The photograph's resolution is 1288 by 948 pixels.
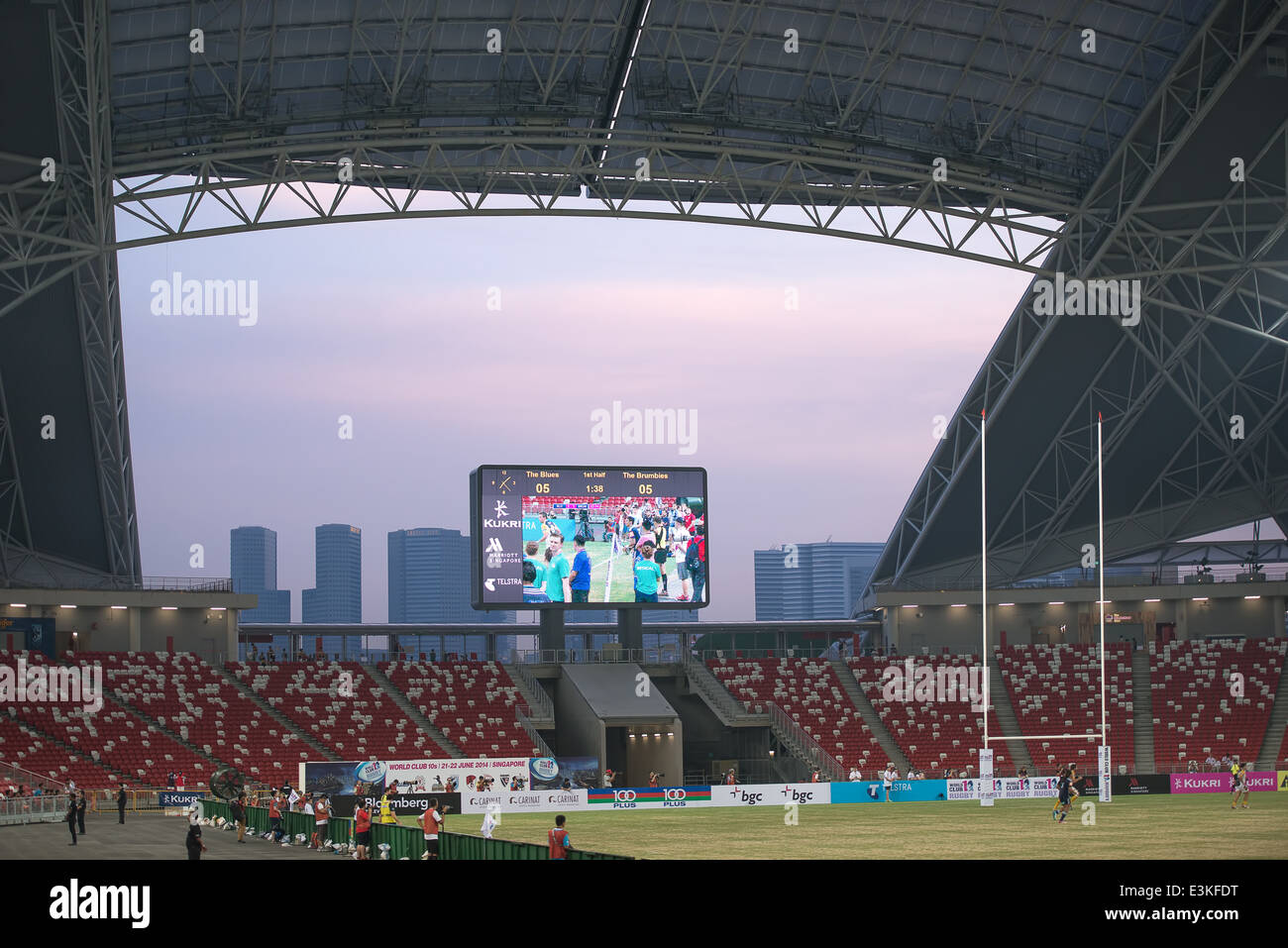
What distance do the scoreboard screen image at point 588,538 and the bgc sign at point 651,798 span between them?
1010 cm

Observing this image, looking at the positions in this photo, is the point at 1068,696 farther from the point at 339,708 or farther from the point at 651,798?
the point at 339,708

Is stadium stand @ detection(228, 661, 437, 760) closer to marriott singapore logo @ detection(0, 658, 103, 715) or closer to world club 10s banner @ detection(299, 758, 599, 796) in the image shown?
world club 10s banner @ detection(299, 758, 599, 796)

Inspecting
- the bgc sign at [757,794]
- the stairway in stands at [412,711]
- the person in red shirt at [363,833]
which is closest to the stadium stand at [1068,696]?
the bgc sign at [757,794]

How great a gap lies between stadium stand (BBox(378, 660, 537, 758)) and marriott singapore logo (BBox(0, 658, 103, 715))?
12926 millimetres

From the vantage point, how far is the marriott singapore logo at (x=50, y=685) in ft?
180

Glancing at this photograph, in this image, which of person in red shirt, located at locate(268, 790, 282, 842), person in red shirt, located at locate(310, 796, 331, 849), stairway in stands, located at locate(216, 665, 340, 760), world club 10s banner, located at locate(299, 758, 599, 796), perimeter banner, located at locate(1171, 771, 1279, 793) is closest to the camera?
person in red shirt, located at locate(310, 796, 331, 849)

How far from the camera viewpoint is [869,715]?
66062 mm

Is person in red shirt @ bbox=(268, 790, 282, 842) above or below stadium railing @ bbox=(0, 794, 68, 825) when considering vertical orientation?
above

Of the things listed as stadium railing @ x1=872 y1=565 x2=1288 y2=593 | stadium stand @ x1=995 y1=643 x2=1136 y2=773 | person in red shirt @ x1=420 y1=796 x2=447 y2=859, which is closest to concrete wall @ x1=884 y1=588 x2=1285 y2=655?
stadium railing @ x1=872 y1=565 x2=1288 y2=593

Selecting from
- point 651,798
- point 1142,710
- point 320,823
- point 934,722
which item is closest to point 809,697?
point 934,722

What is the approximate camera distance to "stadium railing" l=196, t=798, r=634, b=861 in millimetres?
23328

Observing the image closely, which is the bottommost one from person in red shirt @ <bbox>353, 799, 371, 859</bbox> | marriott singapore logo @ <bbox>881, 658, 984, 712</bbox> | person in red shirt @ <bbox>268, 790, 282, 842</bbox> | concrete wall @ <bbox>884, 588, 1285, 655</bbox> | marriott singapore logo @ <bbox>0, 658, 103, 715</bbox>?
person in red shirt @ <bbox>268, 790, 282, 842</bbox>
